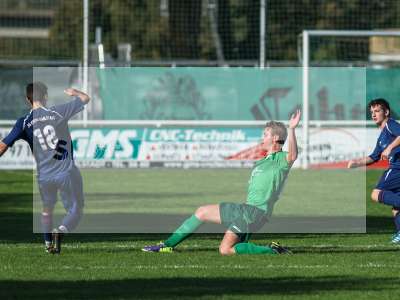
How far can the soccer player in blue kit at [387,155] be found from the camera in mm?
14812

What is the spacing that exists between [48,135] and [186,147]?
19.5 m

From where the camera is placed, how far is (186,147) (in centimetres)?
3275

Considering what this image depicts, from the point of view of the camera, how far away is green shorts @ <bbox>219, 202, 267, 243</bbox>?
515 inches

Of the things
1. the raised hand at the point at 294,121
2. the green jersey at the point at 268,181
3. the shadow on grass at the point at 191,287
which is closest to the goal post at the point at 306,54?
the green jersey at the point at 268,181

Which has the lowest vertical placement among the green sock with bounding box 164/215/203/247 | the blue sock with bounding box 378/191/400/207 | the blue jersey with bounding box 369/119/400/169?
the green sock with bounding box 164/215/203/247

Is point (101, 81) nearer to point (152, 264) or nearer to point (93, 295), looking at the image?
point (152, 264)

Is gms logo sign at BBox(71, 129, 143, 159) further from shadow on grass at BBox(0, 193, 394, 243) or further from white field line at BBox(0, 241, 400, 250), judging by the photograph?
white field line at BBox(0, 241, 400, 250)

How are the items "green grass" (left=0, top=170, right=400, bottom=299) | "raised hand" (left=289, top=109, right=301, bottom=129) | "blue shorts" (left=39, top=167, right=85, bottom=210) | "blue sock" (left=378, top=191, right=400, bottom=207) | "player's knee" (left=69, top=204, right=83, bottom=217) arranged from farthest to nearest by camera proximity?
"blue sock" (left=378, top=191, right=400, bottom=207) < "player's knee" (left=69, top=204, right=83, bottom=217) < "blue shorts" (left=39, top=167, right=85, bottom=210) < "raised hand" (left=289, top=109, right=301, bottom=129) < "green grass" (left=0, top=170, right=400, bottom=299)

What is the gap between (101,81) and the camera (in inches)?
1385

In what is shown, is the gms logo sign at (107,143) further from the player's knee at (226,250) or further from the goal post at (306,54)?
the player's knee at (226,250)

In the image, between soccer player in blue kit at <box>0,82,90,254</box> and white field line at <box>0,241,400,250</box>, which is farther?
white field line at <box>0,241,400,250</box>

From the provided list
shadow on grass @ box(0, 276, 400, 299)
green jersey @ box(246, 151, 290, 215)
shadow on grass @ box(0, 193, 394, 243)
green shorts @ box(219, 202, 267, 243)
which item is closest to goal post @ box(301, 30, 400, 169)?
shadow on grass @ box(0, 193, 394, 243)

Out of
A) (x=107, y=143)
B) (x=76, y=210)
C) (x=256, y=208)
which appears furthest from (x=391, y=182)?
(x=107, y=143)

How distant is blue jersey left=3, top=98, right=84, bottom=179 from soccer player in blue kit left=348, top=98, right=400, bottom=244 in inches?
139
